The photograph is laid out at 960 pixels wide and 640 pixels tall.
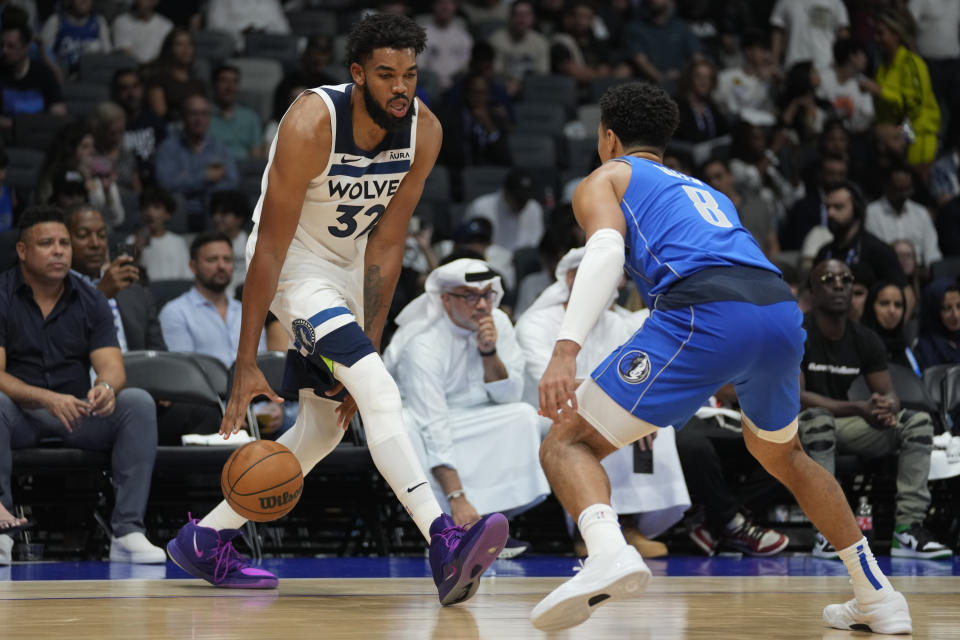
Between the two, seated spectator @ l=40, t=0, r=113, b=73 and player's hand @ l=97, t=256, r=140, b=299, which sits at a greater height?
seated spectator @ l=40, t=0, r=113, b=73

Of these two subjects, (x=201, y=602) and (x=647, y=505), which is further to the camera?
(x=647, y=505)

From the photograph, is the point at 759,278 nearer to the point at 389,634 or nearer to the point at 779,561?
the point at 389,634

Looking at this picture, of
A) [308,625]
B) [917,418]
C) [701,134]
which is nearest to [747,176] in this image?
[701,134]

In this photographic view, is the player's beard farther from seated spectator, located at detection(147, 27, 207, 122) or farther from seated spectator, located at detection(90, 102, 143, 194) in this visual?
seated spectator, located at detection(147, 27, 207, 122)

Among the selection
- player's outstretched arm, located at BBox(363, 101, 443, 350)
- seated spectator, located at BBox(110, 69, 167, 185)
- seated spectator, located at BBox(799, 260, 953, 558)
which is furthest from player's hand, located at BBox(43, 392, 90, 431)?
seated spectator, located at BBox(110, 69, 167, 185)

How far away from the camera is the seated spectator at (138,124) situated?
9984 mm

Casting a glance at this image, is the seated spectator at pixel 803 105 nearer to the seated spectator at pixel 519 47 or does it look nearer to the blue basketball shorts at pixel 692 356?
the seated spectator at pixel 519 47

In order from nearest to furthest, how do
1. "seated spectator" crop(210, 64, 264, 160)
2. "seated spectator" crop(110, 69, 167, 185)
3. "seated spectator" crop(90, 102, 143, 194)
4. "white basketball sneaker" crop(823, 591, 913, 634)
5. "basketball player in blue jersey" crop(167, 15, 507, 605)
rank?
"white basketball sneaker" crop(823, 591, 913, 634), "basketball player in blue jersey" crop(167, 15, 507, 605), "seated spectator" crop(90, 102, 143, 194), "seated spectator" crop(110, 69, 167, 185), "seated spectator" crop(210, 64, 264, 160)

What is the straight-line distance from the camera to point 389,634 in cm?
350

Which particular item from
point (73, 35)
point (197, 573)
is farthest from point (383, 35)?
point (73, 35)

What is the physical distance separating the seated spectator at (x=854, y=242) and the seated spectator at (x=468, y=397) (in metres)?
2.83

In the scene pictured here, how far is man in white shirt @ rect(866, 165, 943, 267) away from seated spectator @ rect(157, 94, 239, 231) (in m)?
5.04

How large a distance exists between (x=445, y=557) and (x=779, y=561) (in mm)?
2778

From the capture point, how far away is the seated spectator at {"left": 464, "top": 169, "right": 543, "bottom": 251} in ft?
33.4
